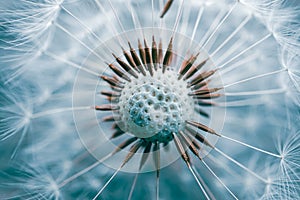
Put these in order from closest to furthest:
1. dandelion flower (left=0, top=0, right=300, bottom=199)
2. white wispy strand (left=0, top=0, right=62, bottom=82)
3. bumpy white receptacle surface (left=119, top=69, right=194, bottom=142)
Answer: bumpy white receptacle surface (left=119, top=69, right=194, bottom=142) → dandelion flower (left=0, top=0, right=300, bottom=199) → white wispy strand (left=0, top=0, right=62, bottom=82)

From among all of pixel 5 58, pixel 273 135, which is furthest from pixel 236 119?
pixel 5 58

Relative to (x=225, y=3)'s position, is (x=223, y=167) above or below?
below

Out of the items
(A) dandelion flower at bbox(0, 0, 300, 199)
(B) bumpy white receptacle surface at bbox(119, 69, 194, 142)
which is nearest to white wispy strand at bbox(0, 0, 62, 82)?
(A) dandelion flower at bbox(0, 0, 300, 199)

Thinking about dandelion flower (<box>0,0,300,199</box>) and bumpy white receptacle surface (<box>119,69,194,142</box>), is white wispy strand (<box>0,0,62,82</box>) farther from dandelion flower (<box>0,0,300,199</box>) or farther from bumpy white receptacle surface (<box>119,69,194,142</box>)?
bumpy white receptacle surface (<box>119,69,194,142</box>)

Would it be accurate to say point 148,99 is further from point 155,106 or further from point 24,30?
point 24,30

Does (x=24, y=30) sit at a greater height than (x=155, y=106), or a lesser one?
greater

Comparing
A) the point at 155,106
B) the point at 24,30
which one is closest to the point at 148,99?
the point at 155,106

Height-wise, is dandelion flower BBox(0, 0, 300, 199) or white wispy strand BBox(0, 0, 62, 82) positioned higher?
white wispy strand BBox(0, 0, 62, 82)

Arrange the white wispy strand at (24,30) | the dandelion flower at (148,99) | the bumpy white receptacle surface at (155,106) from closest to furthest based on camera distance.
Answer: the bumpy white receptacle surface at (155,106) < the dandelion flower at (148,99) < the white wispy strand at (24,30)

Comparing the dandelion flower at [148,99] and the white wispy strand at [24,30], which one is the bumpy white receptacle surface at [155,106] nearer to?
the dandelion flower at [148,99]

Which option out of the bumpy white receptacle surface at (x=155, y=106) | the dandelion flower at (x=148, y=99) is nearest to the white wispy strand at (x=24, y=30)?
the dandelion flower at (x=148, y=99)

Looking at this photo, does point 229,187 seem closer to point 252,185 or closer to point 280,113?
point 252,185
